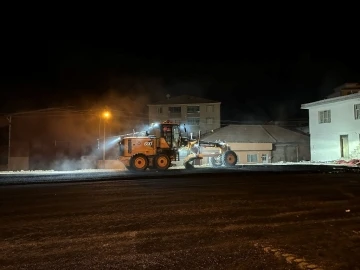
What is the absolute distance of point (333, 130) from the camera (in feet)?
107

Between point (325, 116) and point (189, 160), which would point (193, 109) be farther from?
point (189, 160)

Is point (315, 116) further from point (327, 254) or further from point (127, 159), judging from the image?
point (327, 254)

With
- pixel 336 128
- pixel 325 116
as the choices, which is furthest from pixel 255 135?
pixel 336 128

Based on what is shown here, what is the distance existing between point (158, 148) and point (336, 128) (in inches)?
666

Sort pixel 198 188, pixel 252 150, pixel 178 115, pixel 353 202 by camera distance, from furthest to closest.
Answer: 1. pixel 178 115
2. pixel 252 150
3. pixel 198 188
4. pixel 353 202

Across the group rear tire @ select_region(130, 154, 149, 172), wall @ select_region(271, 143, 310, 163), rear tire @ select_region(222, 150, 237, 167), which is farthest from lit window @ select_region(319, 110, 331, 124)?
rear tire @ select_region(130, 154, 149, 172)

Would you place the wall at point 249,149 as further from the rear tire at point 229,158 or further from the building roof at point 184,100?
the building roof at point 184,100

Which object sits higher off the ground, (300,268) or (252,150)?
(252,150)

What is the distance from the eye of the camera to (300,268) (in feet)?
15.8

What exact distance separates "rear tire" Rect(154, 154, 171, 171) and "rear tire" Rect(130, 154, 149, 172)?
2.03 feet

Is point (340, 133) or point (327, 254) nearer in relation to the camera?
point (327, 254)

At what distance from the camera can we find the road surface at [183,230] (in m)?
5.16

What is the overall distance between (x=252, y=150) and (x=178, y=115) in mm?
20376

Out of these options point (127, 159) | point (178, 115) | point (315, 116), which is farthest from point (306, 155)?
point (127, 159)
